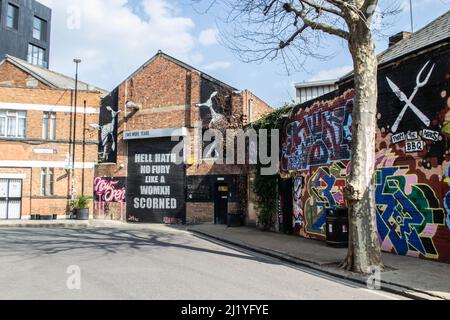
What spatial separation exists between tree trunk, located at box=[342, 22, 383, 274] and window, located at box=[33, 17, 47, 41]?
150 ft

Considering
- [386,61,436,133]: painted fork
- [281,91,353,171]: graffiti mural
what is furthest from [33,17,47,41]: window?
[386,61,436,133]: painted fork

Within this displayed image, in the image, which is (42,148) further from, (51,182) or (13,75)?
(13,75)

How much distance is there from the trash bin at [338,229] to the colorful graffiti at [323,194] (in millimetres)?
1135

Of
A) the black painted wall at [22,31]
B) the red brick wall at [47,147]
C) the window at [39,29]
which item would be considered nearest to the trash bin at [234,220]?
the red brick wall at [47,147]

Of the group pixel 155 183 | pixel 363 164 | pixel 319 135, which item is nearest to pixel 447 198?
pixel 363 164

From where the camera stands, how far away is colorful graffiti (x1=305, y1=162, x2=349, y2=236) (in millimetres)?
13875

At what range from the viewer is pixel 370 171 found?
9328 mm

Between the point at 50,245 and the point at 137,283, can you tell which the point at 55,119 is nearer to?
the point at 50,245

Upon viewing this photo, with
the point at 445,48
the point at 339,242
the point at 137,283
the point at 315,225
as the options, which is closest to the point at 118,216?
the point at 315,225

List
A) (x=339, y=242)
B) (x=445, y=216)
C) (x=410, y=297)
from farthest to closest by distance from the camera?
(x=339, y=242)
(x=445, y=216)
(x=410, y=297)

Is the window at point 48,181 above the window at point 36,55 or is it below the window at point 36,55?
below

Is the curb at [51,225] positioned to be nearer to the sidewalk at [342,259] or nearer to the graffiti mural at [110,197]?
the graffiti mural at [110,197]

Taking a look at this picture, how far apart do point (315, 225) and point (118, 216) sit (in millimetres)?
13517

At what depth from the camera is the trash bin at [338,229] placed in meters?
12.6
